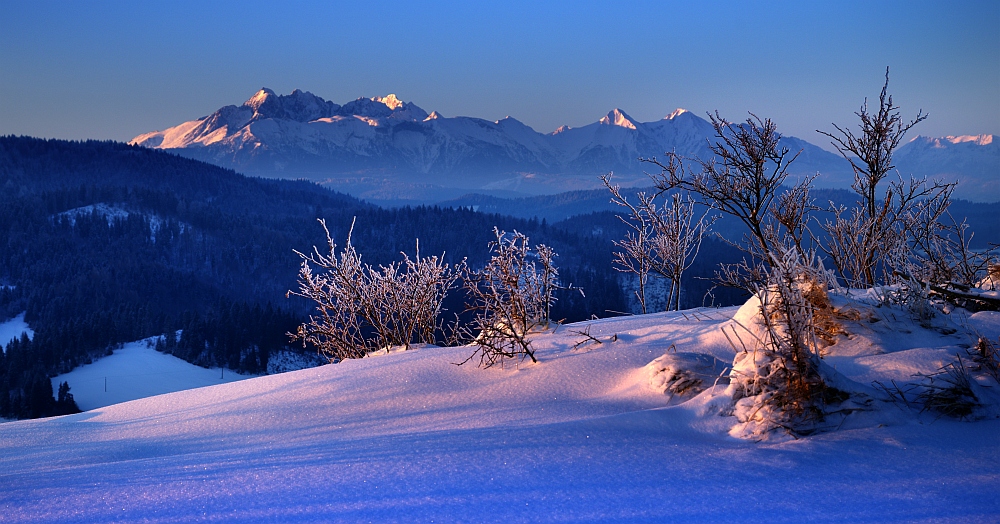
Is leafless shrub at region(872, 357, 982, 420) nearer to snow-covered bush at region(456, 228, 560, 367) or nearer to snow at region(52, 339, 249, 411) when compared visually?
snow-covered bush at region(456, 228, 560, 367)

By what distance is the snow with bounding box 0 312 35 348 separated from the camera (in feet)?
367

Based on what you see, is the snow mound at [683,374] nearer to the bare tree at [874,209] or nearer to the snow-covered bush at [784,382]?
the snow-covered bush at [784,382]

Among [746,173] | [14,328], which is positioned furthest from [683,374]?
[14,328]

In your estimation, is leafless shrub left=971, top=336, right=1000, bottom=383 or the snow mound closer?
leafless shrub left=971, top=336, right=1000, bottom=383

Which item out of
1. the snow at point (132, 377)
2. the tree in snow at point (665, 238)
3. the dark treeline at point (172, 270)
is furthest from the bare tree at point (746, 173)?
the snow at point (132, 377)

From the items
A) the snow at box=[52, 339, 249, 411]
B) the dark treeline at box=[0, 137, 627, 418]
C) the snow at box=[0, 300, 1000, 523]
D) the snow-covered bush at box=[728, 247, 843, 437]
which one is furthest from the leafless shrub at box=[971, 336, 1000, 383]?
the snow at box=[52, 339, 249, 411]

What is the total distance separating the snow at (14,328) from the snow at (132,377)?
3230cm

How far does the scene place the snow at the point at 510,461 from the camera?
261cm

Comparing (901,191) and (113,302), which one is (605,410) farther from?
(113,302)

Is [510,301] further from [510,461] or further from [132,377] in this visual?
[132,377]

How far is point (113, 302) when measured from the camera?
120375mm

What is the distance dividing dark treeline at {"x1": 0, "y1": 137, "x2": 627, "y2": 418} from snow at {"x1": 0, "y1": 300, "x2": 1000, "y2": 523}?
69.6 meters

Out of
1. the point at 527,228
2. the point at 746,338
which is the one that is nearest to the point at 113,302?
the point at 527,228

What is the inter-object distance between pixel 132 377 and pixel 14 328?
51.9 metres
